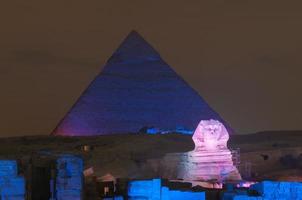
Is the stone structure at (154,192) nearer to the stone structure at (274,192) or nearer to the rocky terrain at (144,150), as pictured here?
the stone structure at (274,192)

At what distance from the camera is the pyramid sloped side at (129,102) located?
4538 centimetres

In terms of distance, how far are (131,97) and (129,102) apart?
18.0 inches

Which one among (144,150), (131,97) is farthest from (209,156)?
(131,97)

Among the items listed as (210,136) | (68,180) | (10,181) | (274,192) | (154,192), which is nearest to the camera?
(274,192)

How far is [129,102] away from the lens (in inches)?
1825

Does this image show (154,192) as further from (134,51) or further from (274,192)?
(134,51)

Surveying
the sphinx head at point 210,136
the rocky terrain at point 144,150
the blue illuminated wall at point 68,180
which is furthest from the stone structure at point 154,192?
the rocky terrain at point 144,150

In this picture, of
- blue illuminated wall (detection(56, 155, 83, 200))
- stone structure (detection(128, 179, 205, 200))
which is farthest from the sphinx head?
blue illuminated wall (detection(56, 155, 83, 200))

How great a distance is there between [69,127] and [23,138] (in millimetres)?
4123

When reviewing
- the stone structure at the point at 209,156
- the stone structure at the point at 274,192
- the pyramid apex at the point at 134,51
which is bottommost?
the stone structure at the point at 274,192

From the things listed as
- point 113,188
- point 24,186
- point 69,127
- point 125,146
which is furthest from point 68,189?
point 69,127

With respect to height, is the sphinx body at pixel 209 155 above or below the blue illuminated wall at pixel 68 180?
above

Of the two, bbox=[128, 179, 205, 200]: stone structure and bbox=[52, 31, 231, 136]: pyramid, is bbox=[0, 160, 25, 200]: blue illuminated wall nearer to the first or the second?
bbox=[128, 179, 205, 200]: stone structure

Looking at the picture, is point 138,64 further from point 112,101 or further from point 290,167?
point 290,167
